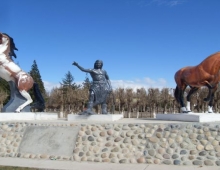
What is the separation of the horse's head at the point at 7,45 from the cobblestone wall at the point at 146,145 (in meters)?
4.80

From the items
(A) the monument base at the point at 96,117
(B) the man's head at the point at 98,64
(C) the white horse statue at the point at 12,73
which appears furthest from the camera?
(C) the white horse statue at the point at 12,73

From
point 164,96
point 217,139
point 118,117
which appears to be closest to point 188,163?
point 217,139

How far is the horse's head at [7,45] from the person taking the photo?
1183 cm

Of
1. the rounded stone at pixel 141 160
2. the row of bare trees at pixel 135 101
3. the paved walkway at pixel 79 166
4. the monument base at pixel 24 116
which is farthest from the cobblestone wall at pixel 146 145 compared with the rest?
the row of bare trees at pixel 135 101

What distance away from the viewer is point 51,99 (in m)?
35.5

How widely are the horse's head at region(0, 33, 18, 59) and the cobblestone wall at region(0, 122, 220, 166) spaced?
4.80 m

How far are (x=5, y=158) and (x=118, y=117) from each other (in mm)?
4706

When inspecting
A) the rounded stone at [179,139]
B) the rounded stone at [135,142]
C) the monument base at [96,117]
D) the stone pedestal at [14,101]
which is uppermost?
the stone pedestal at [14,101]

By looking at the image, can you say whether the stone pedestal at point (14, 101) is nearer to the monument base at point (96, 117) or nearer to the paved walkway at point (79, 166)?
the monument base at point (96, 117)

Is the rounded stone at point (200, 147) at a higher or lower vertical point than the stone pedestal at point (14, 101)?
lower

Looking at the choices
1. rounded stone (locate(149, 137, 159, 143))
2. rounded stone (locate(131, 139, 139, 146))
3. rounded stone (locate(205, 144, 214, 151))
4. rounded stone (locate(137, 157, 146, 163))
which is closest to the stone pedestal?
rounded stone (locate(131, 139, 139, 146))

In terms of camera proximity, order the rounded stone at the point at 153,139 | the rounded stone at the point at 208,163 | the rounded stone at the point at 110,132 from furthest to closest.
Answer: the rounded stone at the point at 110,132 → the rounded stone at the point at 153,139 → the rounded stone at the point at 208,163

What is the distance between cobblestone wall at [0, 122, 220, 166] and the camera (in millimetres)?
6961

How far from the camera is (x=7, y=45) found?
12.0 meters
